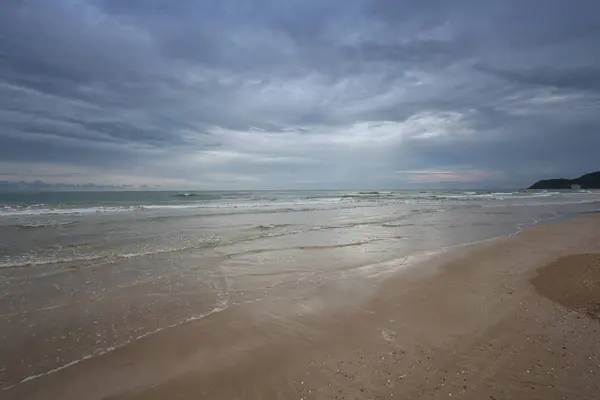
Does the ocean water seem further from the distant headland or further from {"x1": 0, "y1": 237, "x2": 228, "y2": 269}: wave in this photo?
the distant headland

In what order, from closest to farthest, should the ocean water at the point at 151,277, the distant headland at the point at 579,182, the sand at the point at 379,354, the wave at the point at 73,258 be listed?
1. the sand at the point at 379,354
2. the ocean water at the point at 151,277
3. the wave at the point at 73,258
4. the distant headland at the point at 579,182

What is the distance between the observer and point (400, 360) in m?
3.70

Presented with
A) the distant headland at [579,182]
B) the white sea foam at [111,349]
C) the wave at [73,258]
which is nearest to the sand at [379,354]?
the white sea foam at [111,349]

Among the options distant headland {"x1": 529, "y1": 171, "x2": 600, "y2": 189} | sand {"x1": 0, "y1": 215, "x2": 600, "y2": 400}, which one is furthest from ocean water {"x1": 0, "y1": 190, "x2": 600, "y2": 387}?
distant headland {"x1": 529, "y1": 171, "x2": 600, "y2": 189}

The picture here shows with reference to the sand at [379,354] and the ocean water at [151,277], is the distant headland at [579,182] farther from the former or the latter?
the sand at [379,354]

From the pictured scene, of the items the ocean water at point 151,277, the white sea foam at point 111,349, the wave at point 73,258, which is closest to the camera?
the white sea foam at point 111,349

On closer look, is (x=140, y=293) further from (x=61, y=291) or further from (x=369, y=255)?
(x=369, y=255)

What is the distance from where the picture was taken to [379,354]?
3.85 meters

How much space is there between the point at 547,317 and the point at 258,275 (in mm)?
5445

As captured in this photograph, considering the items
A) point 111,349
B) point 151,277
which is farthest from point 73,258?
point 111,349

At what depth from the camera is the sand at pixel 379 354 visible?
323 centimetres

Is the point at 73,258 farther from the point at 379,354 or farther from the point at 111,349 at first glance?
the point at 379,354

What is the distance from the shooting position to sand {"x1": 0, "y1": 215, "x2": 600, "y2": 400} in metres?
3.23

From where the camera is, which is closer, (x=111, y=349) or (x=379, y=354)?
(x=379, y=354)
